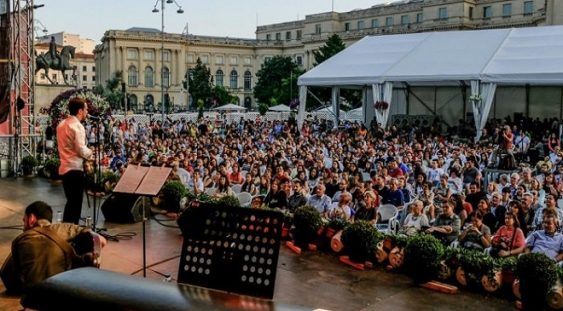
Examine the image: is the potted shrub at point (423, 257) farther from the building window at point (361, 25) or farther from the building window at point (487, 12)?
the building window at point (361, 25)

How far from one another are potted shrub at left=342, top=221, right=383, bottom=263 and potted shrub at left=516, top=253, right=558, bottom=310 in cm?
188

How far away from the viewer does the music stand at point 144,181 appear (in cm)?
608

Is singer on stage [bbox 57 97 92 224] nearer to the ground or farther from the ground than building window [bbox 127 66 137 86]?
nearer to the ground

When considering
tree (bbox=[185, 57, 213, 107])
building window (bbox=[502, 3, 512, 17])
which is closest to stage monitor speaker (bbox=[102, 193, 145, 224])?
tree (bbox=[185, 57, 213, 107])

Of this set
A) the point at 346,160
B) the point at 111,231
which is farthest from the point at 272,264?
the point at 346,160

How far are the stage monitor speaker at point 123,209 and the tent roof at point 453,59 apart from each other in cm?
1520

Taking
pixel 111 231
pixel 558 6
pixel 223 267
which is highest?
pixel 558 6

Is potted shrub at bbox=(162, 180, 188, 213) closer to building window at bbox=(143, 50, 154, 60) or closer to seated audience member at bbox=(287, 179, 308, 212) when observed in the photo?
seated audience member at bbox=(287, 179, 308, 212)

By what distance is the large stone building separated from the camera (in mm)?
67812

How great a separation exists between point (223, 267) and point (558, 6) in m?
59.3

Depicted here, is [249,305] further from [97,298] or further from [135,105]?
[135,105]

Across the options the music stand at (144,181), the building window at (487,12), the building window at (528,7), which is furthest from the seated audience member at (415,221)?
the building window at (487,12)

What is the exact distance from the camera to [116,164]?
15.9 meters

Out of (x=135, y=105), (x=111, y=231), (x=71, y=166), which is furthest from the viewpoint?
(x=135, y=105)
